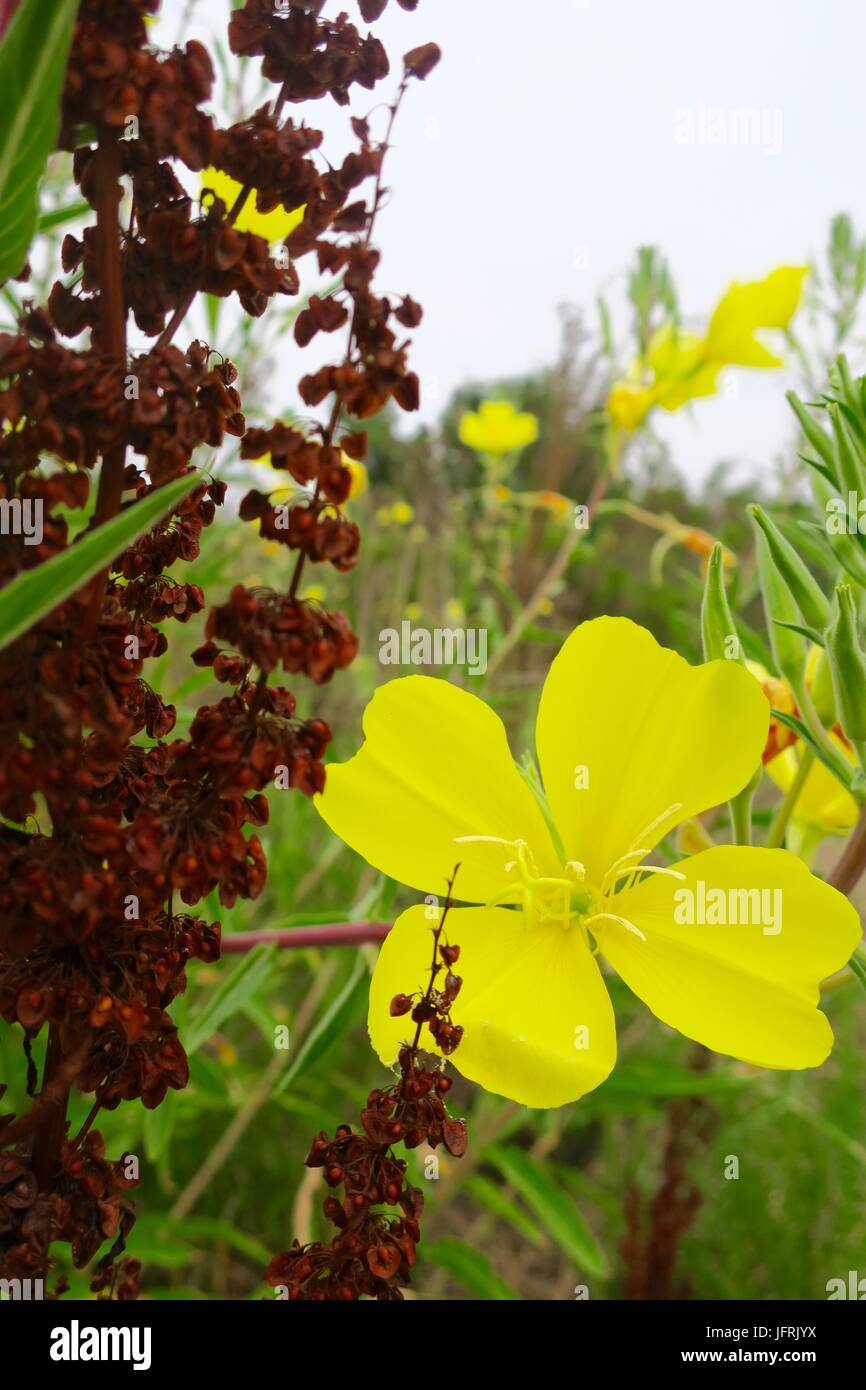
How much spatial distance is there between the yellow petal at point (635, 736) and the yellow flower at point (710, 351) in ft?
3.28

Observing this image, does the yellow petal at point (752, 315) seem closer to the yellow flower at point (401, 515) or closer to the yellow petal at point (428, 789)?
the yellow petal at point (428, 789)

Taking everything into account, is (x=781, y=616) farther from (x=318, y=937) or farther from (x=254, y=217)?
(x=254, y=217)

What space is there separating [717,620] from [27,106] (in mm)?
390

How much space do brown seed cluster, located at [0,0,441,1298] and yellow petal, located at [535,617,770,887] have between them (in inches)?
7.5

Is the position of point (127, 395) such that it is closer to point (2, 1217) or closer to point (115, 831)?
point (115, 831)

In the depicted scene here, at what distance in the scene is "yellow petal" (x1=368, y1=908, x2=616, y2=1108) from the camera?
460mm

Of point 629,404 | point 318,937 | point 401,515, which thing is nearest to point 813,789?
point 318,937

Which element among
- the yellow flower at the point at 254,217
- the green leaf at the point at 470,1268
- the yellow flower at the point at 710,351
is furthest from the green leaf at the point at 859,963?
the yellow flower at the point at 710,351

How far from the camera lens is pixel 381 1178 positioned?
1.36ft

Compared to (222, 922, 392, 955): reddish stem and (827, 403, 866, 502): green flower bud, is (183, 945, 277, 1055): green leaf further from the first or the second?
(827, 403, 866, 502): green flower bud

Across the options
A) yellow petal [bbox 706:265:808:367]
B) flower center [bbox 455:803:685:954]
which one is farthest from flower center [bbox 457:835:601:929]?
yellow petal [bbox 706:265:808:367]

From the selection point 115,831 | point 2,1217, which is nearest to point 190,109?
point 115,831

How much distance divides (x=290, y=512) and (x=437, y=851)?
231 mm
